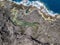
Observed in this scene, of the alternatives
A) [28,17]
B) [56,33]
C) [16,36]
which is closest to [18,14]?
[28,17]

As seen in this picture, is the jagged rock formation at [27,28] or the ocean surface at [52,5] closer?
the jagged rock formation at [27,28]

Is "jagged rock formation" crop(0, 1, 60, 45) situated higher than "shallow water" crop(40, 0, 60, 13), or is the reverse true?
"shallow water" crop(40, 0, 60, 13)

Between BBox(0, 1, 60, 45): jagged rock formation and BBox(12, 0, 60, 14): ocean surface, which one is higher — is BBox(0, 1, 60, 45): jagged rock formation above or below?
below

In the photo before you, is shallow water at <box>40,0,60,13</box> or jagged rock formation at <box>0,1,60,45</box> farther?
shallow water at <box>40,0,60,13</box>

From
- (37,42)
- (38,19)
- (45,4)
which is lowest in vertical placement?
(37,42)

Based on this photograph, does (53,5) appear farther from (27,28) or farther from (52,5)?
(27,28)

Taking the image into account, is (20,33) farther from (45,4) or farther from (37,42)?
(45,4)

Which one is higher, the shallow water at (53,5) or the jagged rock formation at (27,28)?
the shallow water at (53,5)

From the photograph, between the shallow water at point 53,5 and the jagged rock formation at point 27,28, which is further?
the shallow water at point 53,5
